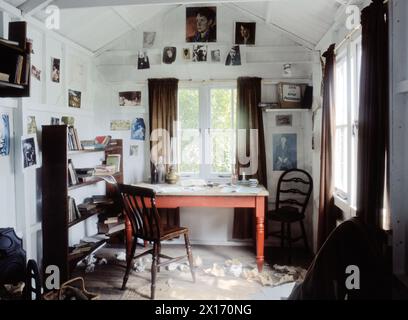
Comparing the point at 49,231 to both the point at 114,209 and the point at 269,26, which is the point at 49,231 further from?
the point at 269,26

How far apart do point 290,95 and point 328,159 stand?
1.30 meters

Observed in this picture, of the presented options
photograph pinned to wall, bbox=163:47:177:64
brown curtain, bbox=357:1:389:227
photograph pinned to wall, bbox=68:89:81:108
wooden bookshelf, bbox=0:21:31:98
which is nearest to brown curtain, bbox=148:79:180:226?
photograph pinned to wall, bbox=163:47:177:64

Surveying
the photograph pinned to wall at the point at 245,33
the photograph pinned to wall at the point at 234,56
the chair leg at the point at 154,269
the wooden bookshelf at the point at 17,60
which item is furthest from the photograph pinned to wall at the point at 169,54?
the chair leg at the point at 154,269

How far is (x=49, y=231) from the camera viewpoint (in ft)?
10.2

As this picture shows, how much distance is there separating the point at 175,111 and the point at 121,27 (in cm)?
117

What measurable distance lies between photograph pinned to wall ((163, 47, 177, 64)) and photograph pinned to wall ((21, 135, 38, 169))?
6.17ft

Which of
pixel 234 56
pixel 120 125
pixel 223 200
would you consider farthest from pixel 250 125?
pixel 120 125

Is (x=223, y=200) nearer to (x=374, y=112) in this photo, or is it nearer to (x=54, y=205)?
(x=54, y=205)

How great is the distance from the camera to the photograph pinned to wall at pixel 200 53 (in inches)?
166

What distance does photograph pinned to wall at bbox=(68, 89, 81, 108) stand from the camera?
12.5ft

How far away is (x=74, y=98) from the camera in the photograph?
388 centimetres

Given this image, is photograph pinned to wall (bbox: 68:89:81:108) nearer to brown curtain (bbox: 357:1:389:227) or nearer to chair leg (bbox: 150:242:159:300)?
chair leg (bbox: 150:242:159:300)

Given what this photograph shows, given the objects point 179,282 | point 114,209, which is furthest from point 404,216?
point 114,209

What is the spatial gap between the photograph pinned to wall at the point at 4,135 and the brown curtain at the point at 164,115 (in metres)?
1.78
